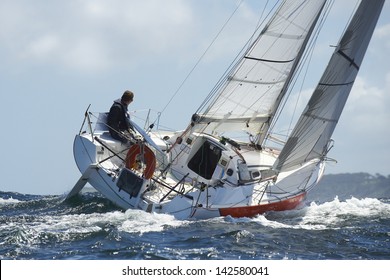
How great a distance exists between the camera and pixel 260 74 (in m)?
21.7

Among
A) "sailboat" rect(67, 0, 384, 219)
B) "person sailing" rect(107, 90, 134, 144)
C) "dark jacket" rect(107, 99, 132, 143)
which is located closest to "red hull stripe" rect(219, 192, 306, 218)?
"sailboat" rect(67, 0, 384, 219)

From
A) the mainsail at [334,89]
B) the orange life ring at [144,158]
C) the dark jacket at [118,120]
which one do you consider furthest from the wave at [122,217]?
the dark jacket at [118,120]

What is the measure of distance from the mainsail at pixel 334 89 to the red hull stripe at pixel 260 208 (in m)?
0.78

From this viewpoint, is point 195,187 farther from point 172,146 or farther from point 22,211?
point 22,211

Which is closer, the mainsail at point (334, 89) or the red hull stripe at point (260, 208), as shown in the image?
the red hull stripe at point (260, 208)

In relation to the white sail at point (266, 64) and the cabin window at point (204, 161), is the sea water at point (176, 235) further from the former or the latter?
the white sail at point (266, 64)

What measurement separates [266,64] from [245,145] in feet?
7.84

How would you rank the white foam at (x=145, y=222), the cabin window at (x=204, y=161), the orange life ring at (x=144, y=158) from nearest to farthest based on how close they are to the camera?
the white foam at (x=145, y=222), the orange life ring at (x=144, y=158), the cabin window at (x=204, y=161)

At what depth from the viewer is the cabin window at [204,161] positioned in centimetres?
2098

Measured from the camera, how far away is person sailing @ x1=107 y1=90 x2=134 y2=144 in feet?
67.5

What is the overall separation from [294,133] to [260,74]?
2080 mm

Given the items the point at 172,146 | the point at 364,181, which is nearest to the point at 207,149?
the point at 172,146

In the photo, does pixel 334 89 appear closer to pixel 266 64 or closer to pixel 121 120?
pixel 266 64

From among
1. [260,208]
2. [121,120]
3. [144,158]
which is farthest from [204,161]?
[260,208]
